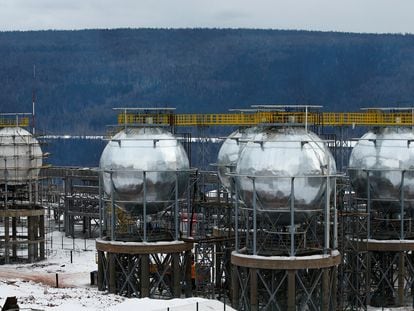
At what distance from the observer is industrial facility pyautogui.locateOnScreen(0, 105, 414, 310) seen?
51281mm

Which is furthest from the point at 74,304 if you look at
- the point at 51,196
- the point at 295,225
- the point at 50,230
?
the point at 51,196

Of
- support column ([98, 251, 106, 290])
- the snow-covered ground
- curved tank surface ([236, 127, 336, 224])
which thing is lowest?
the snow-covered ground

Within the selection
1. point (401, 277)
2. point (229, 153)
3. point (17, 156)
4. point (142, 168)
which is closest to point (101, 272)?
point (142, 168)

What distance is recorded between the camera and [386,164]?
193 feet

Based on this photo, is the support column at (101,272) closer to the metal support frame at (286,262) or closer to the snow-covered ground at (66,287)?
the snow-covered ground at (66,287)

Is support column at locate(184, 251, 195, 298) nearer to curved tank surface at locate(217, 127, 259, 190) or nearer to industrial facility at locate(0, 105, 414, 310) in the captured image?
industrial facility at locate(0, 105, 414, 310)

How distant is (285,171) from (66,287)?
18569 mm

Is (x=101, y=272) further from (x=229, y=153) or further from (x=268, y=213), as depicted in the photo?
(x=268, y=213)

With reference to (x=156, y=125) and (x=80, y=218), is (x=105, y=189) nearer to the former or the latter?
(x=156, y=125)

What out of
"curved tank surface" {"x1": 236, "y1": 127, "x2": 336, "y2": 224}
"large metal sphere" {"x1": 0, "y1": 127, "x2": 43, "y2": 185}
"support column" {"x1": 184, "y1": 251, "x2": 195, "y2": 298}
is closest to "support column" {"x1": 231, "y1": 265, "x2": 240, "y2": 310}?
"curved tank surface" {"x1": 236, "y1": 127, "x2": 336, "y2": 224}

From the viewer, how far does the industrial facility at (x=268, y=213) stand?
168ft

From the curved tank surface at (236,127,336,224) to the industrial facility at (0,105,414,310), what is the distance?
58 millimetres

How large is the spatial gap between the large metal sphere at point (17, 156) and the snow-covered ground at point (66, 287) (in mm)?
6266

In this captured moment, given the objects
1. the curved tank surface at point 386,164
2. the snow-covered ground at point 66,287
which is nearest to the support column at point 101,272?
the snow-covered ground at point 66,287
